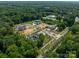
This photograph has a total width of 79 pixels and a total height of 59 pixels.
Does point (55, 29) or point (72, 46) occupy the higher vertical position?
point (72, 46)

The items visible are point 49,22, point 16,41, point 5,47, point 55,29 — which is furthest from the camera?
point 49,22

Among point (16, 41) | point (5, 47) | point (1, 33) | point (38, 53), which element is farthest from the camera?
point (1, 33)

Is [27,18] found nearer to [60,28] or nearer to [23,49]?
[60,28]

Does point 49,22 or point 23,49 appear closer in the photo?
point 23,49

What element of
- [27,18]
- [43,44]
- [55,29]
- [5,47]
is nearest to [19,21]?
[27,18]

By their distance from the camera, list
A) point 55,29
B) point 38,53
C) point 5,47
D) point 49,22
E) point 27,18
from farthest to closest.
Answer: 1. point 27,18
2. point 49,22
3. point 55,29
4. point 5,47
5. point 38,53

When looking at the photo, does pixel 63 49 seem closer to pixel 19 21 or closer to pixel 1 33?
pixel 1 33

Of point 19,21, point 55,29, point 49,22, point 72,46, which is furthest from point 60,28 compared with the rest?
point 72,46

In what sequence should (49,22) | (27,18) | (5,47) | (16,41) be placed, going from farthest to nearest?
(27,18) → (49,22) → (16,41) → (5,47)

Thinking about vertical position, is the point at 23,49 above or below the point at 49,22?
above
